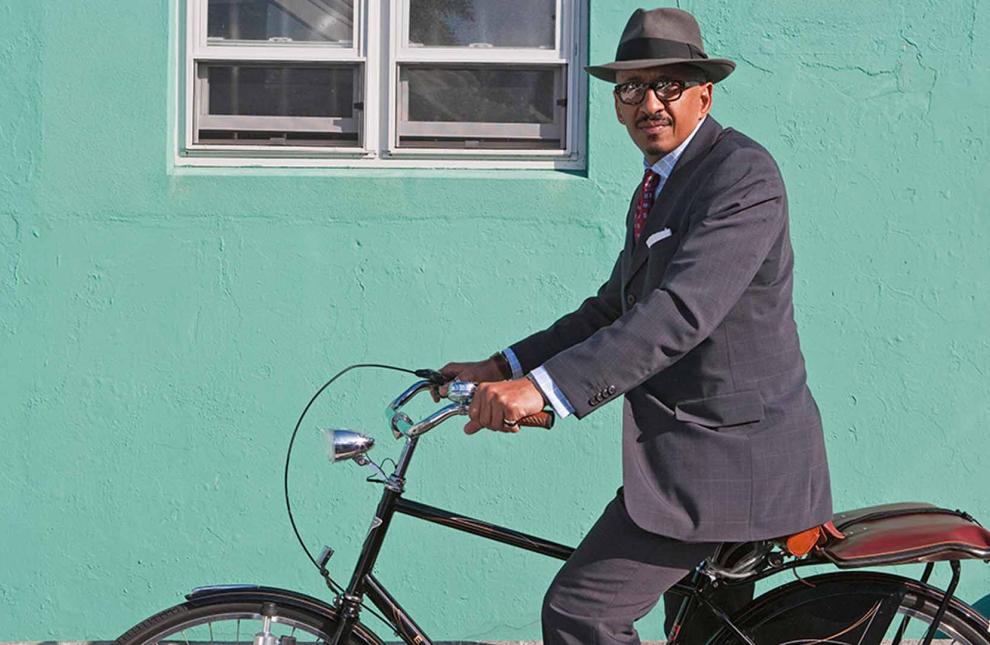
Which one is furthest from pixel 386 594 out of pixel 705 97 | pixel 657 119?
pixel 705 97

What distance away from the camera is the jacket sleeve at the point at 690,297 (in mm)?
2801

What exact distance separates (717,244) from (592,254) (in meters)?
1.92

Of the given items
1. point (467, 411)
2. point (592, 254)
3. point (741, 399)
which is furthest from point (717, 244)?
point (592, 254)

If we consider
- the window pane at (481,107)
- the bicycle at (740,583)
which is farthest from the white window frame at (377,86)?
the bicycle at (740,583)

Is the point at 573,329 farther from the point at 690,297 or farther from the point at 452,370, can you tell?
the point at 690,297

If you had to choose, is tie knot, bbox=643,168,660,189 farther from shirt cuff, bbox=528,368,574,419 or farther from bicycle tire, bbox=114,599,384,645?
bicycle tire, bbox=114,599,384,645

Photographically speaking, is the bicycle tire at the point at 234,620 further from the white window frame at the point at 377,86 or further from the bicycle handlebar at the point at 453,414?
the white window frame at the point at 377,86

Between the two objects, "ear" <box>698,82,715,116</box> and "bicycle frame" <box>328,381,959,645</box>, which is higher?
"ear" <box>698,82,715,116</box>

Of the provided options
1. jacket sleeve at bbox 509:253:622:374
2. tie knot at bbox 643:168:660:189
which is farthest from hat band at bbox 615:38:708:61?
jacket sleeve at bbox 509:253:622:374

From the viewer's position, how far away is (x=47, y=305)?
4.73m

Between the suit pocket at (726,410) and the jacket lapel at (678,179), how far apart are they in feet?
1.14

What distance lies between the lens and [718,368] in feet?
9.74

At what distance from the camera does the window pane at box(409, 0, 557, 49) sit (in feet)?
16.0

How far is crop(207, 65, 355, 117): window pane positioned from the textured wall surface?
0.78ft
